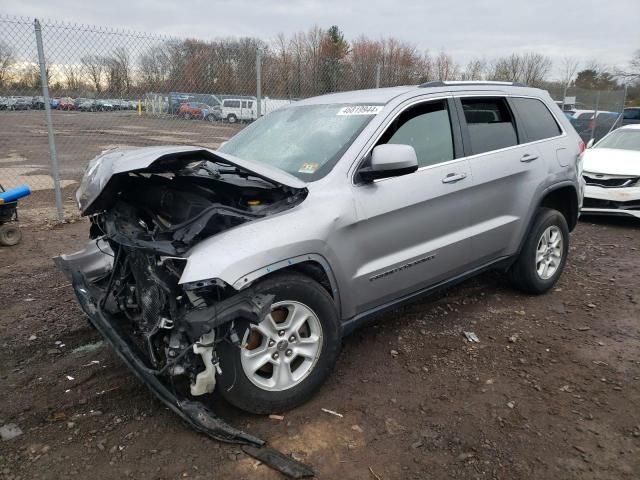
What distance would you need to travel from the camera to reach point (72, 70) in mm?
7035

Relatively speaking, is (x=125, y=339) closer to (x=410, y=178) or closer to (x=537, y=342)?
(x=410, y=178)

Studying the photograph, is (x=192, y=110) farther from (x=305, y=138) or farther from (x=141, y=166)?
(x=141, y=166)

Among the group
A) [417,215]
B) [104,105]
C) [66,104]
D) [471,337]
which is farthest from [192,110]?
[471,337]

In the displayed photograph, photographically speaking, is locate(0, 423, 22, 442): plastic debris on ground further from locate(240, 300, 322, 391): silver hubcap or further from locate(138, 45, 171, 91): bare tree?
locate(138, 45, 171, 91): bare tree

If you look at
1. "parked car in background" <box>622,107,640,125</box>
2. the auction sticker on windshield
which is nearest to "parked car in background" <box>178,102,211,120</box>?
the auction sticker on windshield

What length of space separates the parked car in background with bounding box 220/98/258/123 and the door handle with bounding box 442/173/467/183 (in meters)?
6.04

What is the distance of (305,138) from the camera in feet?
11.6

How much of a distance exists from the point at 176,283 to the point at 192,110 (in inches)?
340

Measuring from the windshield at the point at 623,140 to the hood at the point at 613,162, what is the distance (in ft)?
0.90

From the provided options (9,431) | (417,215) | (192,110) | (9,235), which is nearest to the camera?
(9,431)

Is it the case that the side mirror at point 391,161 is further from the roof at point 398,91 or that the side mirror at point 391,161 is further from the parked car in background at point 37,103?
the parked car in background at point 37,103

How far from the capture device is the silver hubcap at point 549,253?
4.57 m

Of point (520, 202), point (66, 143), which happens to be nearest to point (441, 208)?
point (520, 202)

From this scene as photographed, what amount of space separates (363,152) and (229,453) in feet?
6.27
